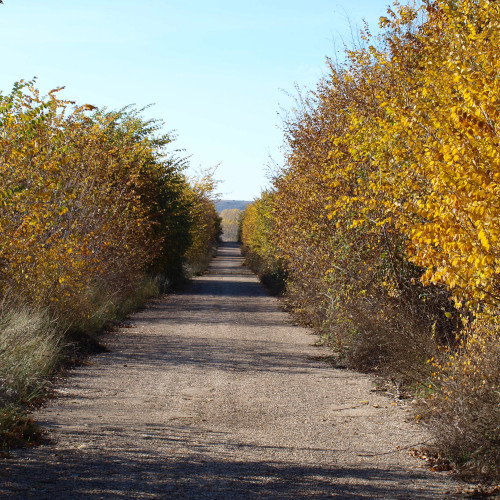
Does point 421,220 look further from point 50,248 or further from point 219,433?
point 50,248

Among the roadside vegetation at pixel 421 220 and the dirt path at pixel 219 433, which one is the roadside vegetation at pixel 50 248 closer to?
the dirt path at pixel 219 433

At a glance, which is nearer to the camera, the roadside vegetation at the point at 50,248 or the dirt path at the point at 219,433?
the dirt path at the point at 219,433

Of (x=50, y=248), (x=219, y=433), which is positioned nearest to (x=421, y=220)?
(x=219, y=433)

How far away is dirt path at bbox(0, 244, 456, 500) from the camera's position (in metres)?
5.25

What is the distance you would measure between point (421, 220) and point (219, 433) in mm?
3838

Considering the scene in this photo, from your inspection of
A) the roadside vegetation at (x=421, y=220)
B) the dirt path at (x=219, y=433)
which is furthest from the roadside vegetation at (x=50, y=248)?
the roadside vegetation at (x=421, y=220)

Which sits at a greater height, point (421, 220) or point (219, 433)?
point (421, 220)

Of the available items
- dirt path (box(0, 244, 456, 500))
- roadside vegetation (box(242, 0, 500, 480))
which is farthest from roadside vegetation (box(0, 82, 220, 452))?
roadside vegetation (box(242, 0, 500, 480))

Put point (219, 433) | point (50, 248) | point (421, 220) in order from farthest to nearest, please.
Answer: point (50, 248) < point (421, 220) < point (219, 433)

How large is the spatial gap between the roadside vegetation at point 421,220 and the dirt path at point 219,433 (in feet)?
2.00

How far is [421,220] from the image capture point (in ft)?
28.6

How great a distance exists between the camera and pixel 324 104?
14211 millimetres

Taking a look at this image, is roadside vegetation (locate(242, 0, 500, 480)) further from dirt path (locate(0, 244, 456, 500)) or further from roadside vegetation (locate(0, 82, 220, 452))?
roadside vegetation (locate(0, 82, 220, 452))

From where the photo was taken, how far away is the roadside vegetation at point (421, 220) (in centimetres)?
576
